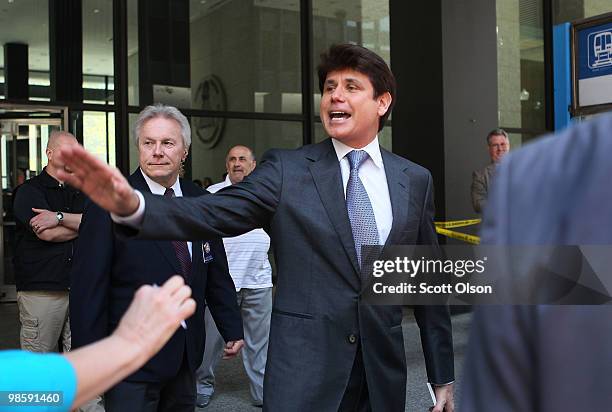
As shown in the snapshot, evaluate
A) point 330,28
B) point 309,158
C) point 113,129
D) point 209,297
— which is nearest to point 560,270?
point 309,158

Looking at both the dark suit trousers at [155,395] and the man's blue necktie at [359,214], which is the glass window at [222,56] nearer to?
the dark suit trousers at [155,395]

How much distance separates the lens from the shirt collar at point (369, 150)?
2.54 m

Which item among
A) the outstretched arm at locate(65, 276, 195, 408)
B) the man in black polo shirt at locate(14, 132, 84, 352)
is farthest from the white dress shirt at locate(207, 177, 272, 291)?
the outstretched arm at locate(65, 276, 195, 408)

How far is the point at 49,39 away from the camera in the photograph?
909cm

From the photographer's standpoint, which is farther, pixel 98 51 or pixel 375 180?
pixel 98 51

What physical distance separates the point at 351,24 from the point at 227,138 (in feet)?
8.41

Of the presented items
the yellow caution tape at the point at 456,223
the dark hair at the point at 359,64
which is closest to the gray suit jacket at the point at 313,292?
the dark hair at the point at 359,64

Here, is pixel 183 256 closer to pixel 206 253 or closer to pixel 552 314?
pixel 206 253

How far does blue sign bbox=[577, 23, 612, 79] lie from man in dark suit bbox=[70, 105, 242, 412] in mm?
3739

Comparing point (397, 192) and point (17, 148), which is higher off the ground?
point (17, 148)

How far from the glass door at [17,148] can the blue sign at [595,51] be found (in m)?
5.98

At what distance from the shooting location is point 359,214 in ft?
7.93

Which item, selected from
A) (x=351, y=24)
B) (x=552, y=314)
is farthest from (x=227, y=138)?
(x=552, y=314)

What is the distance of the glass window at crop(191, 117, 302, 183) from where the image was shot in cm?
977
